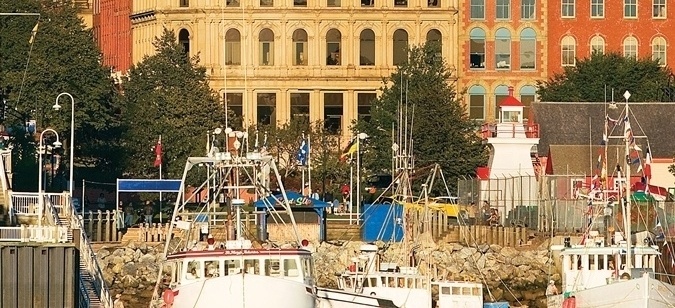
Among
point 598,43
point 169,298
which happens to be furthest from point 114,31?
point 169,298

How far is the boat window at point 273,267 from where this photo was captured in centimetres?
6806

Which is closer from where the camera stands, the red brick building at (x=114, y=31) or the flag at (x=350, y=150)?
the flag at (x=350, y=150)

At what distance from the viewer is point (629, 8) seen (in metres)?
161

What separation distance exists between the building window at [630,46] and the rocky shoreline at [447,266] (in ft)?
163

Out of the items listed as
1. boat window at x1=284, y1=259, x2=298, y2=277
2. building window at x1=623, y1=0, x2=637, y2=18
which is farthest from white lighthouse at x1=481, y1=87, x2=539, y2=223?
boat window at x1=284, y1=259, x2=298, y2=277

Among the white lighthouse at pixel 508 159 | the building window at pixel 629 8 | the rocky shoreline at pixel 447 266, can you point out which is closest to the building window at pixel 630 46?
the building window at pixel 629 8

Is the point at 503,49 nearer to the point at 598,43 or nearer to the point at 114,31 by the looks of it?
the point at 598,43

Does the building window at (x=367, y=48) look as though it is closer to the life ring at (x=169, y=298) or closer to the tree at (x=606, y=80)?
the tree at (x=606, y=80)

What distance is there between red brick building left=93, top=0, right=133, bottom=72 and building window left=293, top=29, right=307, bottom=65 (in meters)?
14.3

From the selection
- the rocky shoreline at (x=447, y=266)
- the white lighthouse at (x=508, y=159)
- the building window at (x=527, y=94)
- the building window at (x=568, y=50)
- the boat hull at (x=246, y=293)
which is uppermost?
the building window at (x=568, y=50)

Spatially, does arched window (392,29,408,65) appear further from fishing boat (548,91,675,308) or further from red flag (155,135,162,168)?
fishing boat (548,91,675,308)

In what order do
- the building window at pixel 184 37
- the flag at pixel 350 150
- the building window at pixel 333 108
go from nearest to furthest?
the flag at pixel 350 150 < the building window at pixel 184 37 < the building window at pixel 333 108

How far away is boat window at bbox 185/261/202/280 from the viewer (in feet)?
225

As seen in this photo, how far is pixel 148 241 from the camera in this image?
11519cm
